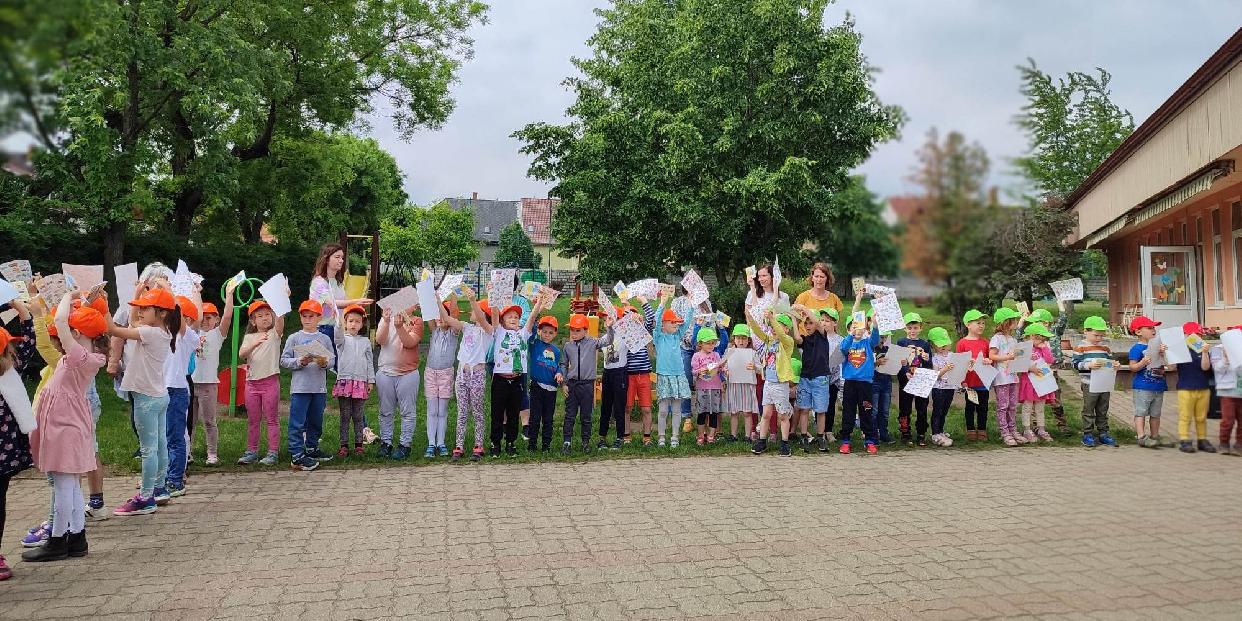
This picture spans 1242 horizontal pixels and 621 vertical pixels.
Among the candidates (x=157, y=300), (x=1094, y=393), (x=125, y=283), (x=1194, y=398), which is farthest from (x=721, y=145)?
(x=157, y=300)

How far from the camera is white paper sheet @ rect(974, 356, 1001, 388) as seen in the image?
10.5m

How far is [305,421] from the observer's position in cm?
891

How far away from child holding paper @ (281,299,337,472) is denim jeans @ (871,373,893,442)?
6.42m

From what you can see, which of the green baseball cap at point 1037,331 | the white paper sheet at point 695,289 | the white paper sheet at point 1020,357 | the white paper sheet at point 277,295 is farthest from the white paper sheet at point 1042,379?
the white paper sheet at point 277,295

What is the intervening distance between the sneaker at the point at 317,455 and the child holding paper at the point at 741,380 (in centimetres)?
471

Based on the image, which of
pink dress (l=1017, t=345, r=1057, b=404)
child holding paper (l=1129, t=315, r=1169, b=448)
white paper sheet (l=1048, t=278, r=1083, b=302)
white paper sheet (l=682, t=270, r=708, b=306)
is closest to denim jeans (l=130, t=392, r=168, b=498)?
white paper sheet (l=682, t=270, r=708, b=306)

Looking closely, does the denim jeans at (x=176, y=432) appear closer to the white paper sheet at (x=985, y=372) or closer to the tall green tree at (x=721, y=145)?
the white paper sheet at (x=985, y=372)

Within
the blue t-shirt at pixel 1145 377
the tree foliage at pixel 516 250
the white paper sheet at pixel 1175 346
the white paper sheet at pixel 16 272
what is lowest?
the blue t-shirt at pixel 1145 377

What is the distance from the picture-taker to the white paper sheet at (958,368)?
10352mm

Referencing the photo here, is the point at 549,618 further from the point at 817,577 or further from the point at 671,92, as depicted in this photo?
the point at 671,92

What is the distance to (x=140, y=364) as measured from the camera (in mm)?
6914

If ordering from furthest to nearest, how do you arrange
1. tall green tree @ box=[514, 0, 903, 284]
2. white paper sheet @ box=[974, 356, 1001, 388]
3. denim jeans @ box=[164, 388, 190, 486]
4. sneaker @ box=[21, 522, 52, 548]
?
1. tall green tree @ box=[514, 0, 903, 284]
2. white paper sheet @ box=[974, 356, 1001, 388]
3. denim jeans @ box=[164, 388, 190, 486]
4. sneaker @ box=[21, 522, 52, 548]

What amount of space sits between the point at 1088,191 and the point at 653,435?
49.4 ft

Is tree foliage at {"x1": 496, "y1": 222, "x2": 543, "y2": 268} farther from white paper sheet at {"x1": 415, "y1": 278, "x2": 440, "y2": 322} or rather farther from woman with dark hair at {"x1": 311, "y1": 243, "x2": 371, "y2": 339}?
white paper sheet at {"x1": 415, "y1": 278, "x2": 440, "y2": 322}
